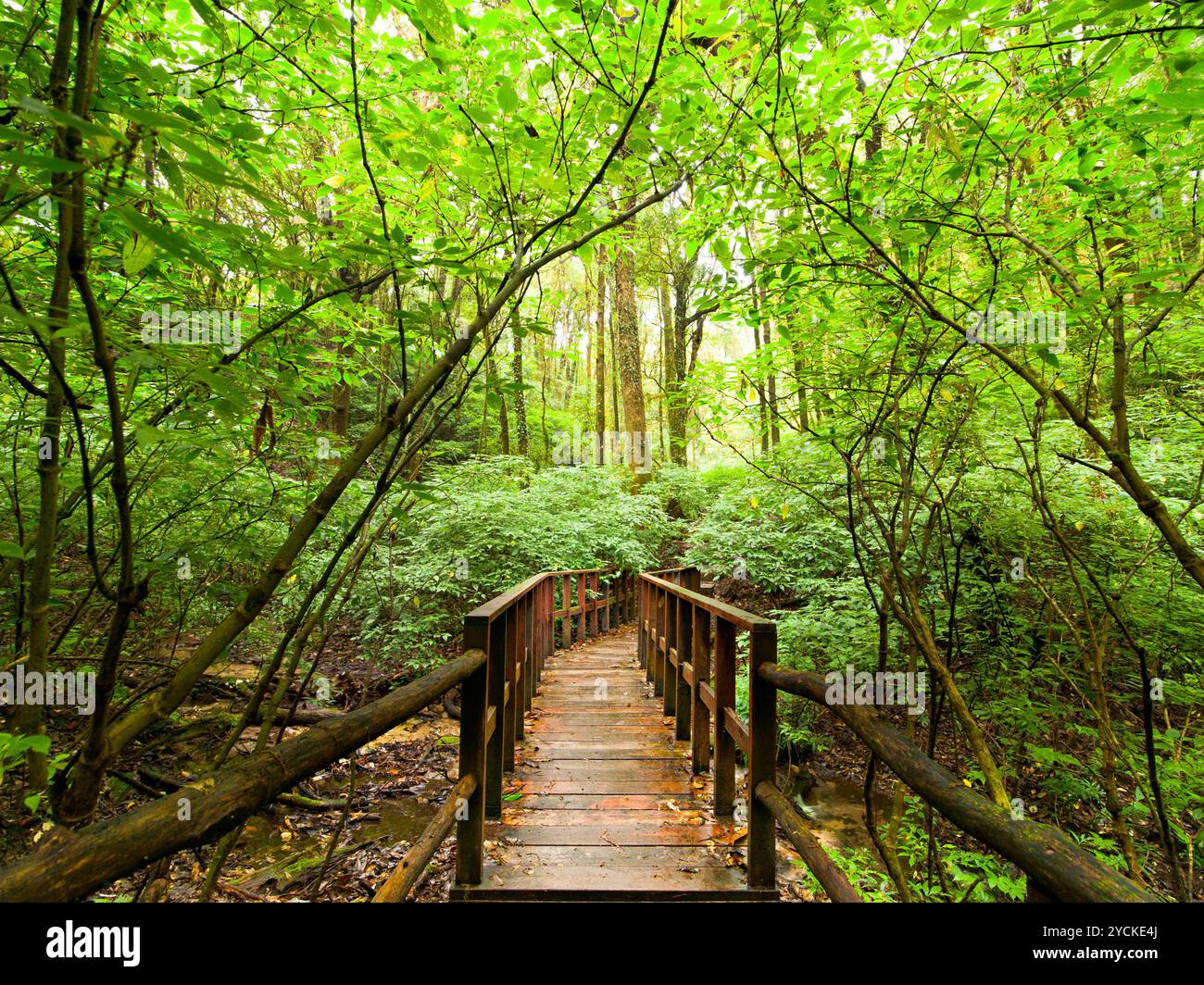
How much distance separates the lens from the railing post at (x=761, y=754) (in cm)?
239

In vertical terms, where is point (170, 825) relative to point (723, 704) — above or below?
above

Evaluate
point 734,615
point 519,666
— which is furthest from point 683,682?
point 734,615

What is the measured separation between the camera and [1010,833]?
106 cm

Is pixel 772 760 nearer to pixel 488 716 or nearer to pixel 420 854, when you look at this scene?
pixel 488 716

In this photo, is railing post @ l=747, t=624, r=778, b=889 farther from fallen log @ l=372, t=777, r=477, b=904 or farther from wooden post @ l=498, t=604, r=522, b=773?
wooden post @ l=498, t=604, r=522, b=773

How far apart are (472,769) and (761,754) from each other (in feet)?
4.12

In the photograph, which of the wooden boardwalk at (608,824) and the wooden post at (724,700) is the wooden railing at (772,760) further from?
the wooden boardwalk at (608,824)

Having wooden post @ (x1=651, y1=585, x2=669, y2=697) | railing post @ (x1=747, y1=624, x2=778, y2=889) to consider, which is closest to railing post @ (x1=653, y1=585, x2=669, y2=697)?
wooden post @ (x1=651, y1=585, x2=669, y2=697)

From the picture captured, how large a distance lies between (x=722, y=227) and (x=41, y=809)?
5.35 meters

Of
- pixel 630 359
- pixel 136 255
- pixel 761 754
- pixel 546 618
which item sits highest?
pixel 630 359

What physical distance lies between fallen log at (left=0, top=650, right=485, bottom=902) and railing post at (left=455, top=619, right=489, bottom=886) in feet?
3.13

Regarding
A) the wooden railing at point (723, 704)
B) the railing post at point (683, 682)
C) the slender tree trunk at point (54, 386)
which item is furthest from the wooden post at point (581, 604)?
the slender tree trunk at point (54, 386)

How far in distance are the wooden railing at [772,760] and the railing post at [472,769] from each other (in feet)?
3.81

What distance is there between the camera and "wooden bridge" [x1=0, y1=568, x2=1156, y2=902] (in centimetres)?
92
